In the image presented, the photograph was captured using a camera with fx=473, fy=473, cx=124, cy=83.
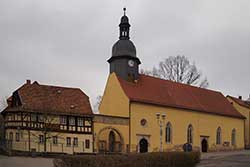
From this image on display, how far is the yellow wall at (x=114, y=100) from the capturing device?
54438 mm

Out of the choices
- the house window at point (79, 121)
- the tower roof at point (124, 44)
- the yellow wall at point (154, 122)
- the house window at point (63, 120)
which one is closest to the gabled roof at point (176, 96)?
the yellow wall at point (154, 122)

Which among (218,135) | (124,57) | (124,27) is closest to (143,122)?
(124,57)

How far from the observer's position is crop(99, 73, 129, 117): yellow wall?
179ft

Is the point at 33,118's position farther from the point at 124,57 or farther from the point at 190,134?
the point at 190,134

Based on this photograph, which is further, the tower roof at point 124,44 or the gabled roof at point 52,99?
the tower roof at point 124,44

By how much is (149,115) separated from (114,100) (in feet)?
14.8

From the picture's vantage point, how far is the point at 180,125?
195ft

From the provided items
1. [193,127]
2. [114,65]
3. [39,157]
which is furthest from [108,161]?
[193,127]

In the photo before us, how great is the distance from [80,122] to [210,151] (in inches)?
797

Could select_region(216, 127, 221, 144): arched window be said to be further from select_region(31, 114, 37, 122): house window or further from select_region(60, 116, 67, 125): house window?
select_region(31, 114, 37, 122): house window

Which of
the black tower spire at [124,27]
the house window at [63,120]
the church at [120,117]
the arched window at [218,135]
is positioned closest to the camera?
the church at [120,117]

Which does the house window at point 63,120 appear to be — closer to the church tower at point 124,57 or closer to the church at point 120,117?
the church at point 120,117

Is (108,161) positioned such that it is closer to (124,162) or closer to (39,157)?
(124,162)

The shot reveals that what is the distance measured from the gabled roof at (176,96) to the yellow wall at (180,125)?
28.8 inches
